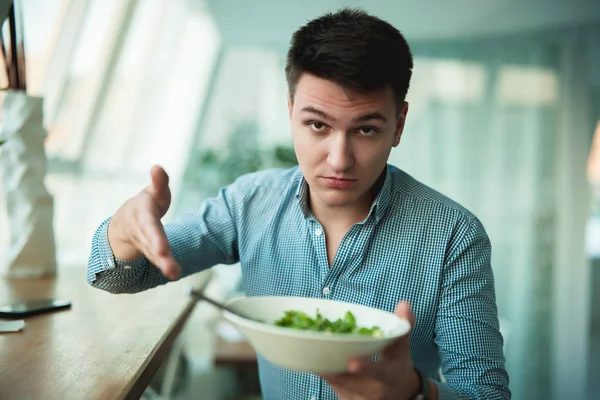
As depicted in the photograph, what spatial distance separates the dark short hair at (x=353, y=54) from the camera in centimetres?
119

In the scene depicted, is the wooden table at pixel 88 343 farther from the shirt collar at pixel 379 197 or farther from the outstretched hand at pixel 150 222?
the shirt collar at pixel 379 197

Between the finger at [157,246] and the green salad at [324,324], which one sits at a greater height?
the finger at [157,246]

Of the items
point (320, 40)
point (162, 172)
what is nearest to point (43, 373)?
point (162, 172)

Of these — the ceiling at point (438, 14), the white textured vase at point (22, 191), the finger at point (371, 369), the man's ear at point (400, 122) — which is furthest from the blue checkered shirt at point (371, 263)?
the ceiling at point (438, 14)

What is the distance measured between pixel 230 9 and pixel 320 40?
391cm

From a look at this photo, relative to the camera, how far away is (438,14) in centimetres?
434

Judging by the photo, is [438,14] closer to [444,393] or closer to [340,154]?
[340,154]

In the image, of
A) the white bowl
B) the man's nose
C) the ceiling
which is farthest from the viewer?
the ceiling

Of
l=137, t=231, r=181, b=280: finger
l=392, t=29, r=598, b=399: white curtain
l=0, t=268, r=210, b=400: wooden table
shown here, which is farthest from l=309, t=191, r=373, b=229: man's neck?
l=392, t=29, r=598, b=399: white curtain

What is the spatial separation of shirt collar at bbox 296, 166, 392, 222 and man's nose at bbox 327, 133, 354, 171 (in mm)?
236

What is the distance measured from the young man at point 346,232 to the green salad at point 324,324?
0.40ft

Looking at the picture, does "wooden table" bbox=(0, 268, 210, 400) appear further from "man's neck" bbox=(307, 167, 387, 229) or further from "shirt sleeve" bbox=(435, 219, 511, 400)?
"shirt sleeve" bbox=(435, 219, 511, 400)

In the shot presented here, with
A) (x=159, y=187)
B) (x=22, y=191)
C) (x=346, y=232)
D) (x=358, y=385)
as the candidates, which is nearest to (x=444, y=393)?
(x=358, y=385)

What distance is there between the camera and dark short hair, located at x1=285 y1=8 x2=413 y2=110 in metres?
1.19
